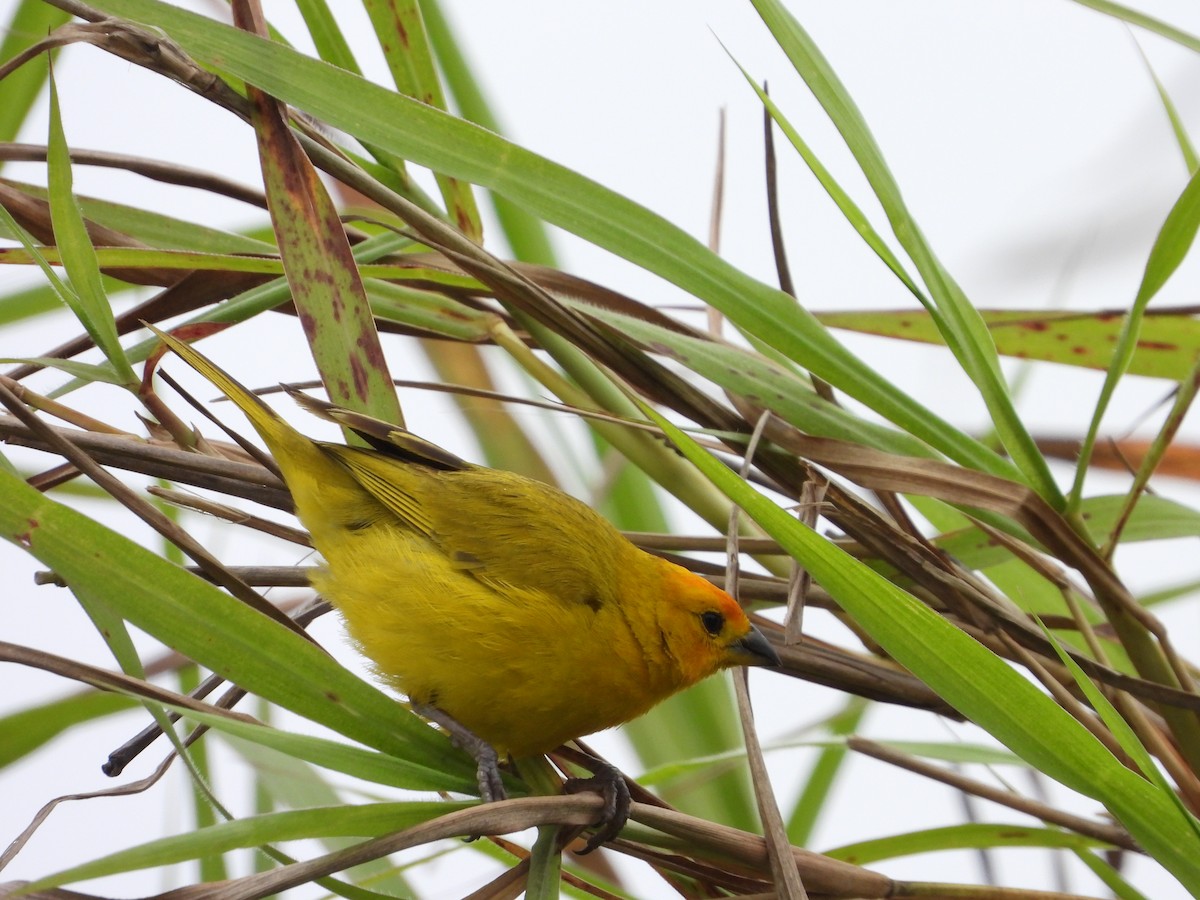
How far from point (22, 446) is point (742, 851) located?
1.00 meters

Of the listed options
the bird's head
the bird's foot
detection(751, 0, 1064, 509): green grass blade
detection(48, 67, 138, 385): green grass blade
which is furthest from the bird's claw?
detection(751, 0, 1064, 509): green grass blade

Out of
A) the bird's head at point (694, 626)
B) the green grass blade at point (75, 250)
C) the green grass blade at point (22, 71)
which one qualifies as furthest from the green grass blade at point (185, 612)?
the green grass blade at point (22, 71)

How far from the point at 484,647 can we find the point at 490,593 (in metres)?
0.12

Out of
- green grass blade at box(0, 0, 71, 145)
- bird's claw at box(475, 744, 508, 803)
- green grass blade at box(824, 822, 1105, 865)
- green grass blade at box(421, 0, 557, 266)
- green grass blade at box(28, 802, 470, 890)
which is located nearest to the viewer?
green grass blade at box(28, 802, 470, 890)

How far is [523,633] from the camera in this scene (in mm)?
1879

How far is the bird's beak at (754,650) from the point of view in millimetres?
1825

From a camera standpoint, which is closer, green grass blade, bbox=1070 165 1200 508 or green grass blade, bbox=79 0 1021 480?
green grass blade, bbox=79 0 1021 480

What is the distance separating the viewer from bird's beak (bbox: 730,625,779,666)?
182 cm

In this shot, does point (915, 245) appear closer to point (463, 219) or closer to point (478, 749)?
point (463, 219)

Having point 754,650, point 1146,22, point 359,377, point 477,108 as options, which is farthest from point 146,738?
point 477,108

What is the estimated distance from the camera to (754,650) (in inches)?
74.6

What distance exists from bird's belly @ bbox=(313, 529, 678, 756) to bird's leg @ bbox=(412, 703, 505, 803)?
0.05ft

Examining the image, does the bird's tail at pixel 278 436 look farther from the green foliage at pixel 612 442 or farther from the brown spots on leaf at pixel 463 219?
the brown spots on leaf at pixel 463 219

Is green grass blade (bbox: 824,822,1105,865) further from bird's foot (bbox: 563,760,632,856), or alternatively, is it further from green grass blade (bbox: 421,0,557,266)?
green grass blade (bbox: 421,0,557,266)
